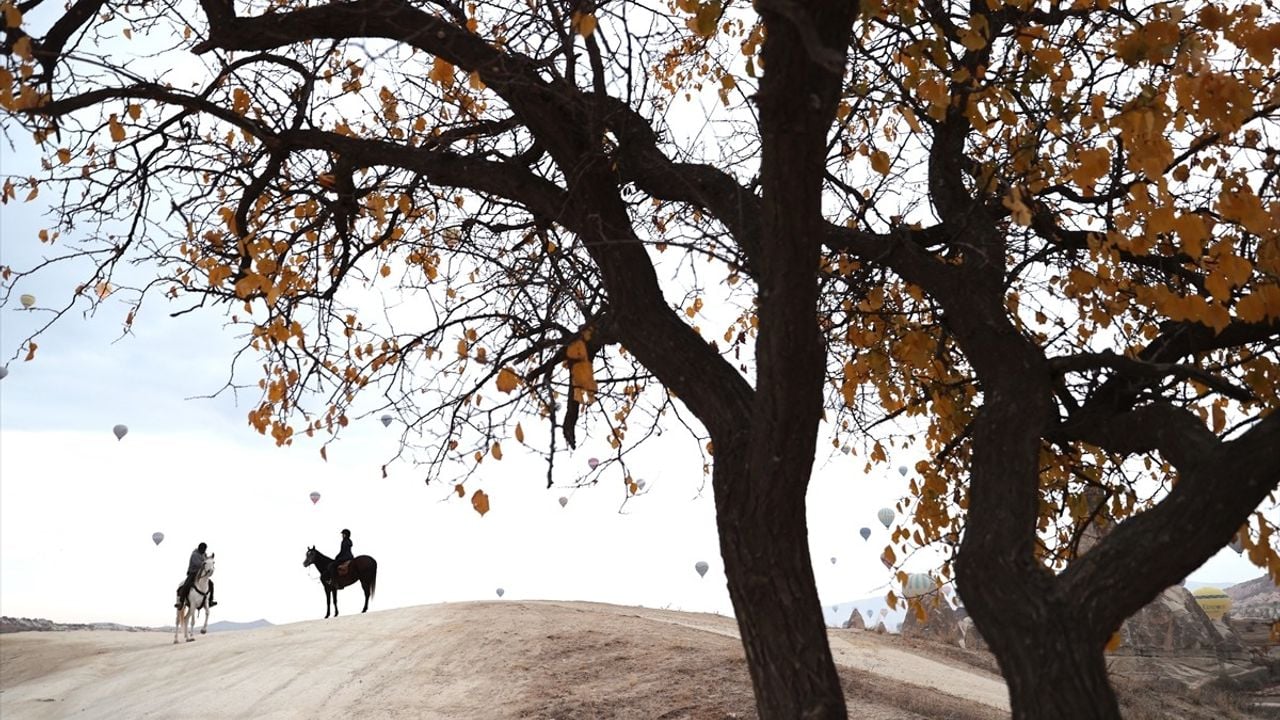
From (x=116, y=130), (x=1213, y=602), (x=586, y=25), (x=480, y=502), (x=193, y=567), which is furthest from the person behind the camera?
(x=1213, y=602)

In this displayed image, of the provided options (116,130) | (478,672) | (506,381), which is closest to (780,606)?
(506,381)

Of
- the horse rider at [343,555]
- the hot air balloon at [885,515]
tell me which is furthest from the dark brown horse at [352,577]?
the hot air balloon at [885,515]

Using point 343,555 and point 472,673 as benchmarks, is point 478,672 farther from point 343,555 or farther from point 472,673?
point 343,555

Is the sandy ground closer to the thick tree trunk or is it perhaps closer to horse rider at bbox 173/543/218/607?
horse rider at bbox 173/543/218/607

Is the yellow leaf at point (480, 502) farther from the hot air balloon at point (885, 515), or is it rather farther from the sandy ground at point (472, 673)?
the hot air balloon at point (885, 515)

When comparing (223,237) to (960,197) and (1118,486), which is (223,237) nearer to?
(960,197)

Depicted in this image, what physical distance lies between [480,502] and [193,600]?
1384 cm

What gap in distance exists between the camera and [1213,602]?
18.2 metres

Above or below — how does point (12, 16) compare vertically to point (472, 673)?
above

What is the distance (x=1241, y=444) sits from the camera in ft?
12.7

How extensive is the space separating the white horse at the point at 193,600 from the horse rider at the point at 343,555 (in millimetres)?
1958

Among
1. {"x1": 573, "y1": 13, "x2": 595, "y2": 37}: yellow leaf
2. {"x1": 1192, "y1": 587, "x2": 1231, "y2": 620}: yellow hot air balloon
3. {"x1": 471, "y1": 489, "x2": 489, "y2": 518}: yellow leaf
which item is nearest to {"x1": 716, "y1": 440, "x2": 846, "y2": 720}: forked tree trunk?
{"x1": 471, "y1": 489, "x2": 489, "y2": 518}: yellow leaf

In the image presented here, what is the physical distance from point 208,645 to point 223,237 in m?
9.32

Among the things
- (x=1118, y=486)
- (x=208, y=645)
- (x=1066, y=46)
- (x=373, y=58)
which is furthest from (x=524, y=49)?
(x=208, y=645)
